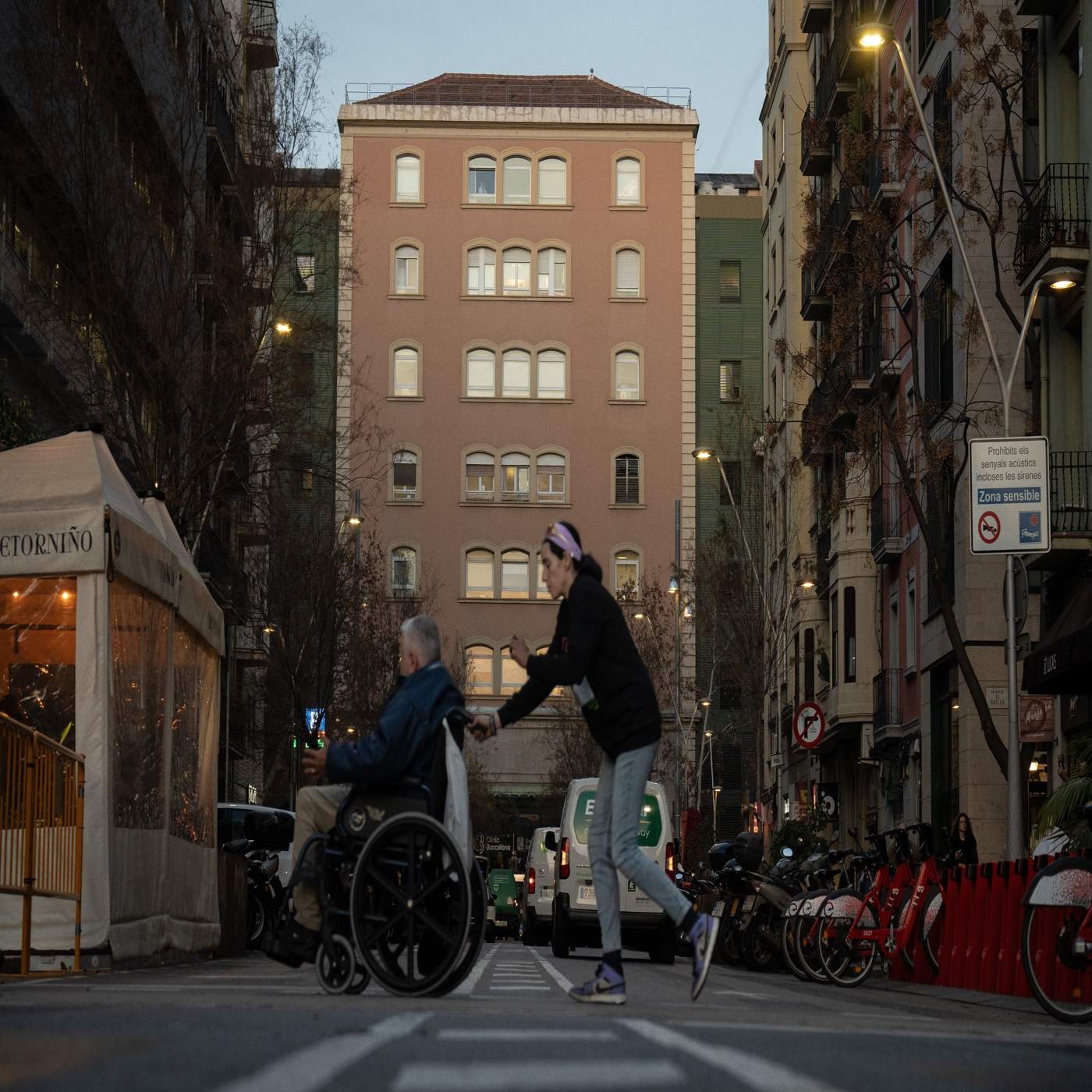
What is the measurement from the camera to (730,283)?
315 ft

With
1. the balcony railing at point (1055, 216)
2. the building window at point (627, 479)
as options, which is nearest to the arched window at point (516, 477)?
the building window at point (627, 479)

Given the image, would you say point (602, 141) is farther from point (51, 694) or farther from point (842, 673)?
point (51, 694)

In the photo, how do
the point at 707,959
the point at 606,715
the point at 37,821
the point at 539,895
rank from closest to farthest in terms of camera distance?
the point at 707,959 < the point at 606,715 < the point at 37,821 < the point at 539,895

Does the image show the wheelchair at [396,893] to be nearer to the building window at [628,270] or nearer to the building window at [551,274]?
the building window at [551,274]

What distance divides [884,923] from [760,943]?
4.95 metres

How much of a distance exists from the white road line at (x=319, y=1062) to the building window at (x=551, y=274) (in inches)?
3304

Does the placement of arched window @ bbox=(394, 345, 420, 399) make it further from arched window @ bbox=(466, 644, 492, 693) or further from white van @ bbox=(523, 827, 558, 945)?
white van @ bbox=(523, 827, 558, 945)


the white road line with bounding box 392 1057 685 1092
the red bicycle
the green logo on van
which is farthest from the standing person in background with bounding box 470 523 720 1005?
the green logo on van

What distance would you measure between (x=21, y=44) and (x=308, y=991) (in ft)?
71.0

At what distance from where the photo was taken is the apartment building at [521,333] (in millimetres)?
88250

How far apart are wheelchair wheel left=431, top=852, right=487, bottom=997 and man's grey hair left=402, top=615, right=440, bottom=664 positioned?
1.10 meters

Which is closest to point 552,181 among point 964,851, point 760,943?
point 760,943

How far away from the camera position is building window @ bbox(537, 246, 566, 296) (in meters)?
90.2

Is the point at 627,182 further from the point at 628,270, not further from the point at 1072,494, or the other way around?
the point at 1072,494
